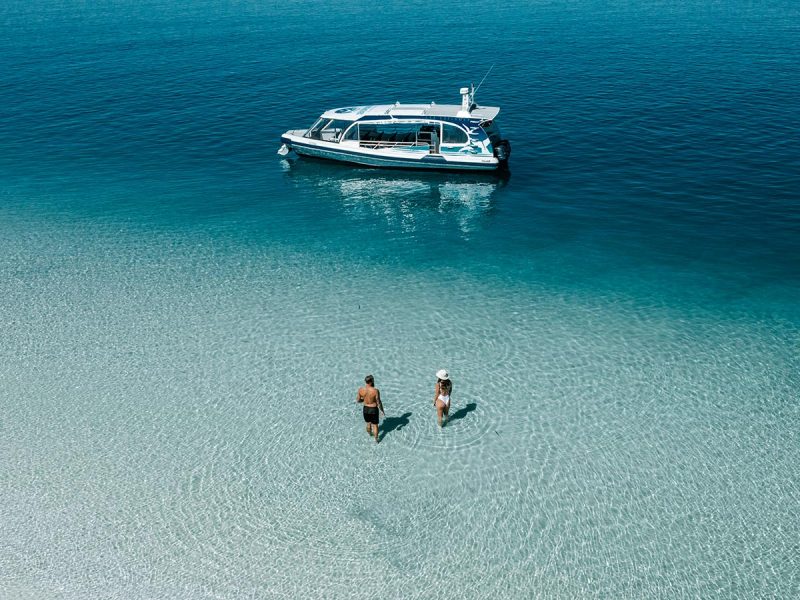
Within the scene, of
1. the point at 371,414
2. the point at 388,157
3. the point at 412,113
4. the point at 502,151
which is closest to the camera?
the point at 371,414

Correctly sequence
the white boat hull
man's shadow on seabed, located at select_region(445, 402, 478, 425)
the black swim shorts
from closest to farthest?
the black swim shorts
man's shadow on seabed, located at select_region(445, 402, 478, 425)
the white boat hull

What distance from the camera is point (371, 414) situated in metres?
15.4

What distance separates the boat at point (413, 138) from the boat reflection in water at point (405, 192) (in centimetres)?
64

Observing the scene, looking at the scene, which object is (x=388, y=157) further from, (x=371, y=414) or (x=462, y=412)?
(x=371, y=414)

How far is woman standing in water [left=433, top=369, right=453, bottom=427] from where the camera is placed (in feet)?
50.8

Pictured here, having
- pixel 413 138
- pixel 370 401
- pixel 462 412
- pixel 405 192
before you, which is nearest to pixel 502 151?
pixel 413 138

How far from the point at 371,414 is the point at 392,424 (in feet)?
4.60

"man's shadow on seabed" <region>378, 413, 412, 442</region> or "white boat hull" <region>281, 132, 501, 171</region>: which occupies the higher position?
"white boat hull" <region>281, 132, 501, 171</region>

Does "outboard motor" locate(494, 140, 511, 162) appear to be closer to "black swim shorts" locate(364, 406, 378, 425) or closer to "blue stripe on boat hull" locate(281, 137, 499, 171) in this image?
"blue stripe on boat hull" locate(281, 137, 499, 171)

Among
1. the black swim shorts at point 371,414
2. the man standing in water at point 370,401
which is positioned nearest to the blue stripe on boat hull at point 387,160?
the man standing in water at point 370,401

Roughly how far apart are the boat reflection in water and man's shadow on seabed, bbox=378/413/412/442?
13146mm

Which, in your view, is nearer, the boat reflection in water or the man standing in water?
the man standing in water

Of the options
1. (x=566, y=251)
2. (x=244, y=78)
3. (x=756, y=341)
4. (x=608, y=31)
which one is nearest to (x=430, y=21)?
(x=608, y=31)

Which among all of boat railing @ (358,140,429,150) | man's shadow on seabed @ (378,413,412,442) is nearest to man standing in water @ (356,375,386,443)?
man's shadow on seabed @ (378,413,412,442)
